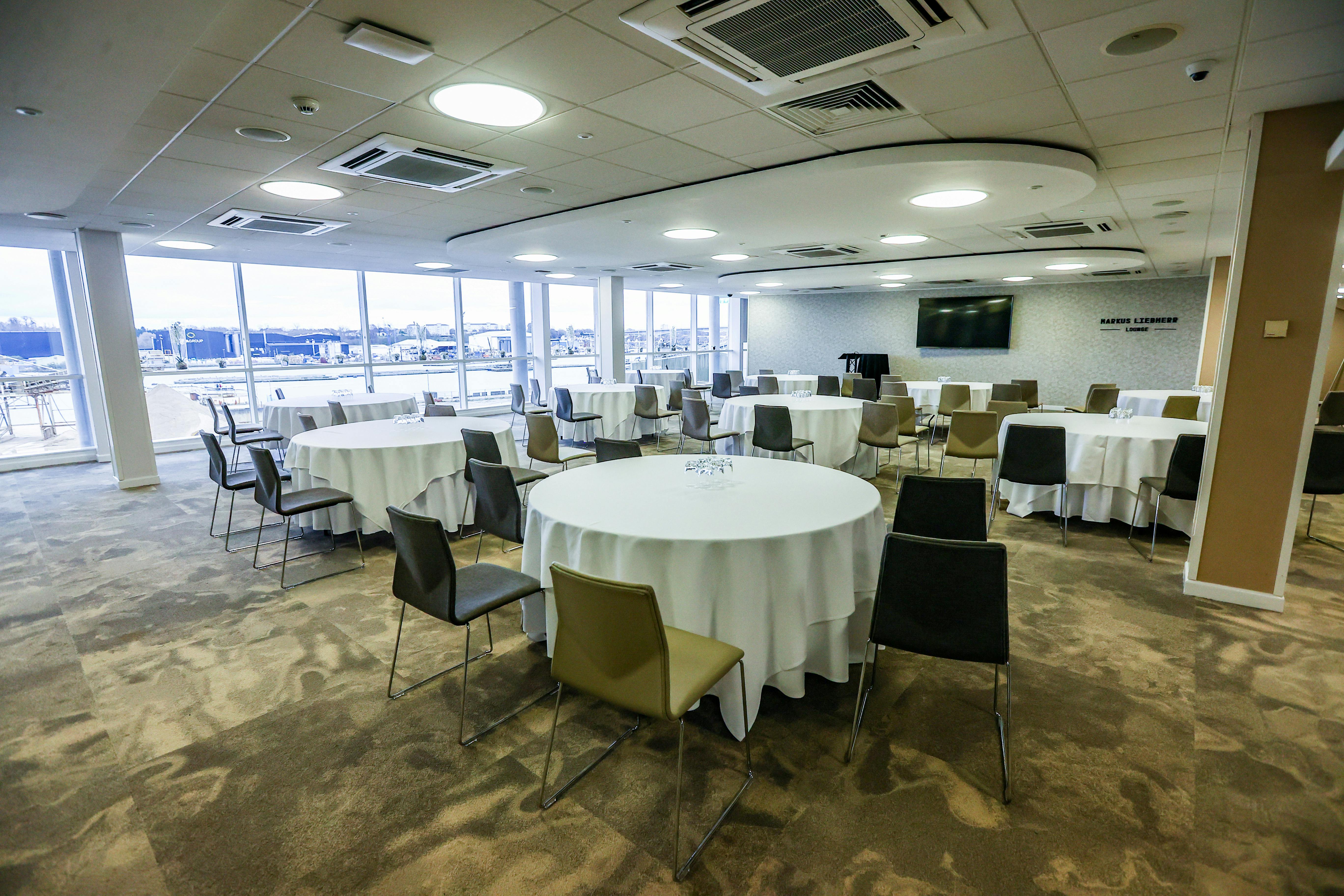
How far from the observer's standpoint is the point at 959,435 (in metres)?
5.98

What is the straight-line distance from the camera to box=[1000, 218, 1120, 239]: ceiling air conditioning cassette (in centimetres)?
675

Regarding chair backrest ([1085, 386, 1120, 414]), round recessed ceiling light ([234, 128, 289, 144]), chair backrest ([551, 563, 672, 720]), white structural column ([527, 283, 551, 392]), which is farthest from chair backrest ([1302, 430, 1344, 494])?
white structural column ([527, 283, 551, 392])

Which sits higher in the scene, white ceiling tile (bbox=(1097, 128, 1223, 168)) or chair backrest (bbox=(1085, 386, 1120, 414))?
white ceiling tile (bbox=(1097, 128, 1223, 168))

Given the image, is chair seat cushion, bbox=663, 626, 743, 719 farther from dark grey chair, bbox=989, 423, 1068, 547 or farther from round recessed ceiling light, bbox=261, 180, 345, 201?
round recessed ceiling light, bbox=261, 180, 345, 201

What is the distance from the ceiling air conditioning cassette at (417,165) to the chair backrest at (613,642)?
347 cm

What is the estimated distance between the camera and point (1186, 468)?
424cm

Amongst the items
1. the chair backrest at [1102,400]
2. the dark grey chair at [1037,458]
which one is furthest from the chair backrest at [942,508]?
the chair backrest at [1102,400]

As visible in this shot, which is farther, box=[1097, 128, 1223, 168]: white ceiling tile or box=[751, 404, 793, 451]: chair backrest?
box=[751, 404, 793, 451]: chair backrest

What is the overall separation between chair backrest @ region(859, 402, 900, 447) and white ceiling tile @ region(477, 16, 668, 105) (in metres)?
4.45

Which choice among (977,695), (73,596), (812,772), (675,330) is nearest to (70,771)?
(73,596)

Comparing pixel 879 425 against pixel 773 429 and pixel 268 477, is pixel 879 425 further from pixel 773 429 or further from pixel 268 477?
pixel 268 477

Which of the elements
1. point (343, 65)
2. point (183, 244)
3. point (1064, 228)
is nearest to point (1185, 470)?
point (1064, 228)

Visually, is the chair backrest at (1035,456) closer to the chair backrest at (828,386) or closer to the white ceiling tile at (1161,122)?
the white ceiling tile at (1161,122)

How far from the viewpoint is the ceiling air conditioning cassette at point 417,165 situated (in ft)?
13.3
